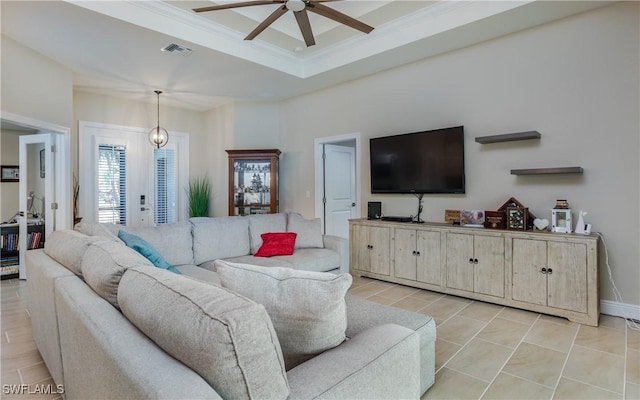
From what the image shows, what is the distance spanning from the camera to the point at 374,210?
4656mm

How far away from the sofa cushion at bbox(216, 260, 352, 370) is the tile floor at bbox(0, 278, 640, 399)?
1136 millimetres

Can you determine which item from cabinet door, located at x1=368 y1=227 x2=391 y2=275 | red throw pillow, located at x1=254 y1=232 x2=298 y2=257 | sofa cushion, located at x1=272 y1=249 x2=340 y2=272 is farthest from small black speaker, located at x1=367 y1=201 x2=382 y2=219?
red throw pillow, located at x1=254 y1=232 x2=298 y2=257

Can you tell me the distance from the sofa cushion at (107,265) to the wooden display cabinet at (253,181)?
14.0 feet

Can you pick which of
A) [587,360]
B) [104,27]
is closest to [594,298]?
[587,360]

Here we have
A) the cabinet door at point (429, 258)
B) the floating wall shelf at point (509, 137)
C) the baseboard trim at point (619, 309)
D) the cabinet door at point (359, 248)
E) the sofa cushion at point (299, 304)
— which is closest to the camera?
the sofa cushion at point (299, 304)

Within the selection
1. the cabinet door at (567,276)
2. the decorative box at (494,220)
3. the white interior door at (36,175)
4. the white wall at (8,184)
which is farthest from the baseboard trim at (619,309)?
the white wall at (8,184)

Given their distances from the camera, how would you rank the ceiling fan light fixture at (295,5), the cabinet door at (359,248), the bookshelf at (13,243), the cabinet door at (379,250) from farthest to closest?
the bookshelf at (13,243)
the cabinet door at (359,248)
the cabinet door at (379,250)
the ceiling fan light fixture at (295,5)

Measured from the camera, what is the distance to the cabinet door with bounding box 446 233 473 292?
3.55m

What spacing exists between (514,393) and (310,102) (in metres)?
4.93

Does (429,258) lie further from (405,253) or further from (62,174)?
(62,174)

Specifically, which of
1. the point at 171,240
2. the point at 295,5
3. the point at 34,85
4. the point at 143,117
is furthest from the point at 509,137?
the point at 143,117

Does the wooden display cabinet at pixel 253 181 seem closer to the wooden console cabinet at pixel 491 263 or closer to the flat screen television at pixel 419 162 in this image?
the flat screen television at pixel 419 162

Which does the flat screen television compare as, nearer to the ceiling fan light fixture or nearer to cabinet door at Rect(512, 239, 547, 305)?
cabinet door at Rect(512, 239, 547, 305)

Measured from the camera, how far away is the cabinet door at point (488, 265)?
334 centimetres
